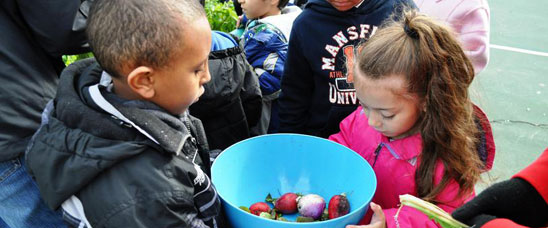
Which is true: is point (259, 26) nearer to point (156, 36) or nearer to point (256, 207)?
point (256, 207)

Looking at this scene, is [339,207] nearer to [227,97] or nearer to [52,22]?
[227,97]

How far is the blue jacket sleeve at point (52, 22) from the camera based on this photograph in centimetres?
140

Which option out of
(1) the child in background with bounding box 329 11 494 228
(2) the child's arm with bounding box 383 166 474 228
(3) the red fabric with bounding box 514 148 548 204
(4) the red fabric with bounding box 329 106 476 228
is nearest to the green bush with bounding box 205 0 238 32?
(4) the red fabric with bounding box 329 106 476 228

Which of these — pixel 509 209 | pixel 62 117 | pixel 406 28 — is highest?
pixel 406 28

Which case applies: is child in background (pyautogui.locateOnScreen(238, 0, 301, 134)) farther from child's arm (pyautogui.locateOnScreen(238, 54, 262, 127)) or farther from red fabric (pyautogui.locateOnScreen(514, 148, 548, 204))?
red fabric (pyautogui.locateOnScreen(514, 148, 548, 204))

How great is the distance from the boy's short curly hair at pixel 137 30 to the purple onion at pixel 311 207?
740 mm

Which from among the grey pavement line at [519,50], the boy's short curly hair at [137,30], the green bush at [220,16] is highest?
the boy's short curly hair at [137,30]

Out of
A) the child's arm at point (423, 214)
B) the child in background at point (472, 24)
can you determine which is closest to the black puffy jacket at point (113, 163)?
the child's arm at point (423, 214)

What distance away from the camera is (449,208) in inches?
56.4

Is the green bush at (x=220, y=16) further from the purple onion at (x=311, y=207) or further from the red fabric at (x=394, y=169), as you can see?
the purple onion at (x=311, y=207)

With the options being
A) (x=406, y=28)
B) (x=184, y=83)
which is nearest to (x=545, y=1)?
(x=406, y=28)

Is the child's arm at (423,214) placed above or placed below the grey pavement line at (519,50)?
above

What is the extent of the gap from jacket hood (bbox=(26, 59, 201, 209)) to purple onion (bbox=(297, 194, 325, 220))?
569 millimetres

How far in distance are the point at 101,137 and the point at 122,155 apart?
0.30 ft
